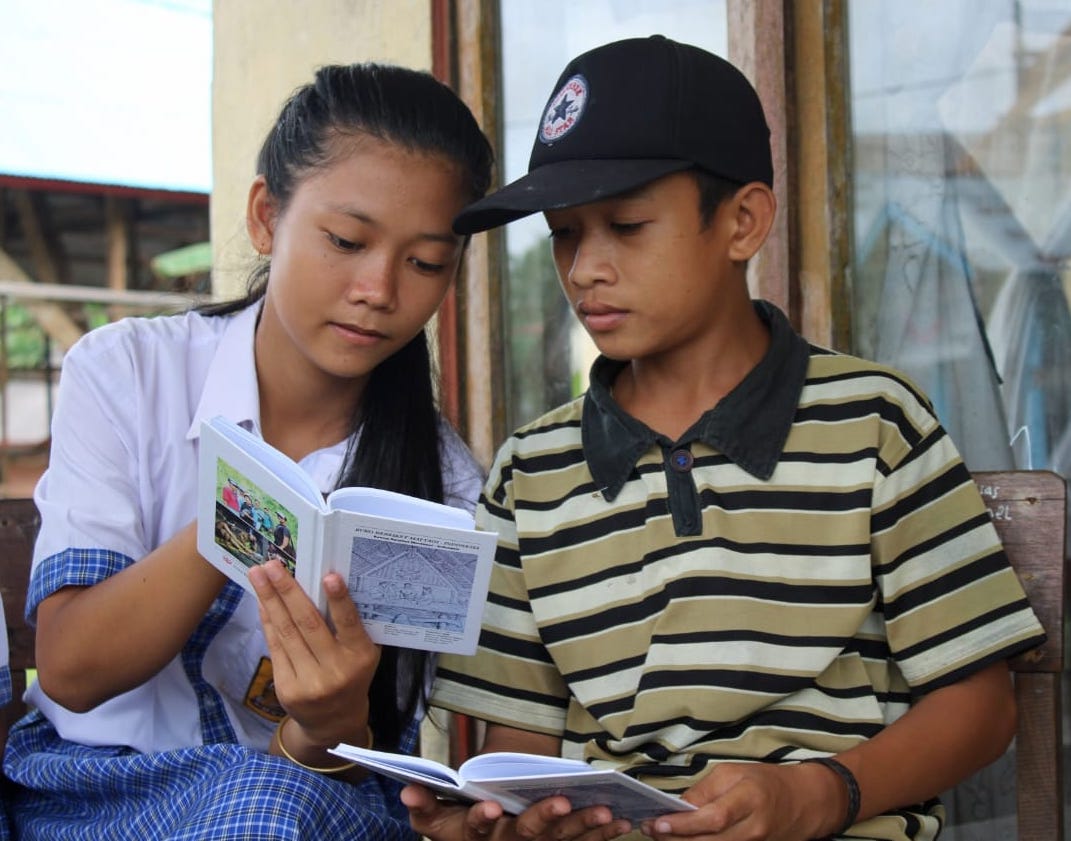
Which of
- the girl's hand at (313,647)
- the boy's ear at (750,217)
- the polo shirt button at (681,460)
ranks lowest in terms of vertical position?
the girl's hand at (313,647)

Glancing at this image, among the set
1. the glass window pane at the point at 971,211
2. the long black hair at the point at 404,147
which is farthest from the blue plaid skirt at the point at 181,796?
the glass window pane at the point at 971,211

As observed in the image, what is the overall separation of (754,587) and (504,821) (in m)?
0.48

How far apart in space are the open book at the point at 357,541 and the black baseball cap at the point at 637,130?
503 mm

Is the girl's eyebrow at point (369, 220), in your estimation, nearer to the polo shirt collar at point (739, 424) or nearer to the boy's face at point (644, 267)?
the boy's face at point (644, 267)

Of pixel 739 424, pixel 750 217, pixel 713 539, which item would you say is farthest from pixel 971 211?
pixel 713 539

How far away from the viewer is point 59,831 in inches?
77.7

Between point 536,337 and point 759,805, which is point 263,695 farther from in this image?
point 536,337

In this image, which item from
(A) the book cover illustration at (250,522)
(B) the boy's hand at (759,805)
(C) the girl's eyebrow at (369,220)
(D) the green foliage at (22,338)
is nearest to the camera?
(B) the boy's hand at (759,805)

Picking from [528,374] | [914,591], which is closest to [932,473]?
[914,591]

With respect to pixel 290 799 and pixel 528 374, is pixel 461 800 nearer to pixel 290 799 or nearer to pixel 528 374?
pixel 290 799

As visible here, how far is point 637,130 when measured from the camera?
1875 mm

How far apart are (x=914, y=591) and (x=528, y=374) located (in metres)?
Answer: 2.05

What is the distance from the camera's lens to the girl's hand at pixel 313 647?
1662 mm

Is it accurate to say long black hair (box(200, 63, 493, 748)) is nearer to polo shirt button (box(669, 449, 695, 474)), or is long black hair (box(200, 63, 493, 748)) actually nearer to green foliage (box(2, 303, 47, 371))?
polo shirt button (box(669, 449, 695, 474))
